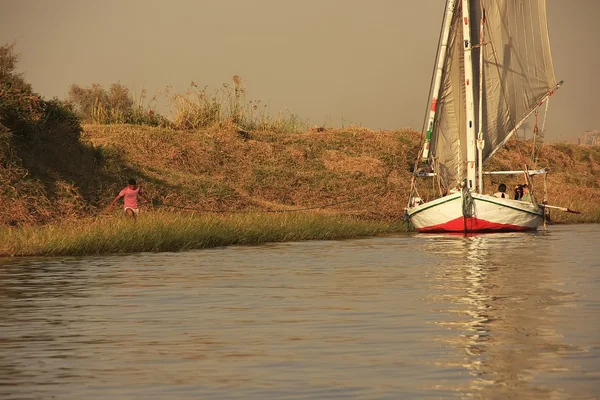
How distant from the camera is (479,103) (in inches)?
1566

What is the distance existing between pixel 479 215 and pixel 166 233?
12.6 metres

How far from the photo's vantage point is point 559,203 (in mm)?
47031

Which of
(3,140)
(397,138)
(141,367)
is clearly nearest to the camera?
(141,367)

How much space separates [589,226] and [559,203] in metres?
6.34

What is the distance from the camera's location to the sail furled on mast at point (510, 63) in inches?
1598

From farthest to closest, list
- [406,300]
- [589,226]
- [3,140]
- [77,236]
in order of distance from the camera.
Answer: [589,226], [3,140], [77,236], [406,300]

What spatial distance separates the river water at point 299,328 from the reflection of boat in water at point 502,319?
0.10ft

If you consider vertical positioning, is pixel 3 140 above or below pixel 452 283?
above

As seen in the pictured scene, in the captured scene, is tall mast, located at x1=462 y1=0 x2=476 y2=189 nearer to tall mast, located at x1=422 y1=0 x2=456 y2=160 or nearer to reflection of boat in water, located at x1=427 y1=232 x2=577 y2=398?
tall mast, located at x1=422 y1=0 x2=456 y2=160

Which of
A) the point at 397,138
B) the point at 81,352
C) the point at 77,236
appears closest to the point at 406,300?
the point at 81,352

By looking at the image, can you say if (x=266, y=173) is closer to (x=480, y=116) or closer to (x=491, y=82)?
(x=491, y=82)

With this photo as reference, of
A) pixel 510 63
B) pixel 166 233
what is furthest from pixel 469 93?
pixel 166 233

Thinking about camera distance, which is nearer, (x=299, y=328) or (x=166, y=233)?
(x=299, y=328)

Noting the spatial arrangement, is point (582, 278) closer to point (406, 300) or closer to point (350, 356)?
point (406, 300)
